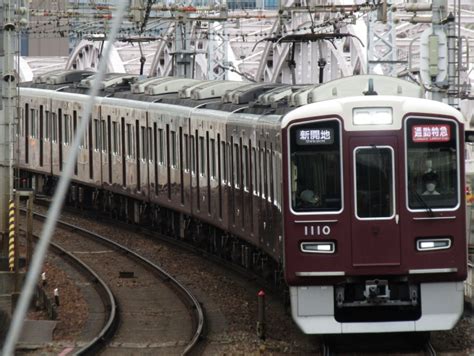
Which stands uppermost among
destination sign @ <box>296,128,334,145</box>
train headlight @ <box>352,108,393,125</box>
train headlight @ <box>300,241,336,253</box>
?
train headlight @ <box>352,108,393,125</box>

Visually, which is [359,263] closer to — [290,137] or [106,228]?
[290,137]

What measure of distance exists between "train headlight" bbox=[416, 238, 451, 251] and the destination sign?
3.53ft

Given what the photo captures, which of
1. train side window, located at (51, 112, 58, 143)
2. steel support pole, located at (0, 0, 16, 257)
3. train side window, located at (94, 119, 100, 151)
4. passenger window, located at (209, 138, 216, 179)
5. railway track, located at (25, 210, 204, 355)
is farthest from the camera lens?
train side window, located at (51, 112, 58, 143)

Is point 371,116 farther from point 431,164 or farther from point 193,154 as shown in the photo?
point 193,154

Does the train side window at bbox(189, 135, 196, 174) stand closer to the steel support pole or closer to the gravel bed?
the gravel bed

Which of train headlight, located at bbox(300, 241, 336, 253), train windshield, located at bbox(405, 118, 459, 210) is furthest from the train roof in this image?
train headlight, located at bbox(300, 241, 336, 253)

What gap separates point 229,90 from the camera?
1833 centimetres

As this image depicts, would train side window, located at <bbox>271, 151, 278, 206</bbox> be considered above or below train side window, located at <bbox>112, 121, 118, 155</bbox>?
above

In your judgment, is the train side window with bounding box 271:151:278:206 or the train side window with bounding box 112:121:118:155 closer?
the train side window with bounding box 271:151:278:206

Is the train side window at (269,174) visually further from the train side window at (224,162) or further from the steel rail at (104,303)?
the train side window at (224,162)

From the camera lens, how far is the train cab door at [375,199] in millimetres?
11344

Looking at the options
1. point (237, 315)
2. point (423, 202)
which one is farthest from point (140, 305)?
point (423, 202)

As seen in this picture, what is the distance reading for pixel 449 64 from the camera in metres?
16.0

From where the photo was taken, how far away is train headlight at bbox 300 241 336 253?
11375mm
